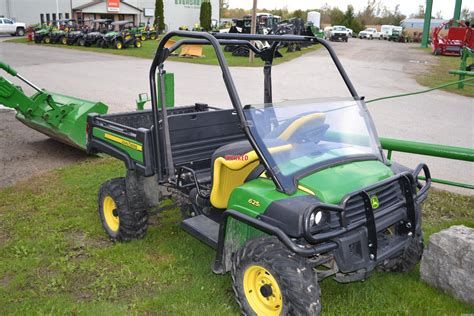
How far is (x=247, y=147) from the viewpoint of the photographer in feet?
11.3

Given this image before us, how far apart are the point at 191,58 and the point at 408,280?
19352mm

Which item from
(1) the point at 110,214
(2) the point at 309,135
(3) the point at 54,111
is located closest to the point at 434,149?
(2) the point at 309,135

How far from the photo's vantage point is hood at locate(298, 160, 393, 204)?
298cm

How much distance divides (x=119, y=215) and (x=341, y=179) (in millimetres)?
2142

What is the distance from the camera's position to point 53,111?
6766mm

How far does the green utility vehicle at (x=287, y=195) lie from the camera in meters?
2.85

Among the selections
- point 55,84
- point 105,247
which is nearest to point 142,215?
point 105,247

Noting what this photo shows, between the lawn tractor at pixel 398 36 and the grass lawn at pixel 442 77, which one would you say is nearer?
the grass lawn at pixel 442 77

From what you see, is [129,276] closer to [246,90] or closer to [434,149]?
[434,149]

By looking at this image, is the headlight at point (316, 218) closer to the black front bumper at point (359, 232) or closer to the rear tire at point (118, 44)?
the black front bumper at point (359, 232)

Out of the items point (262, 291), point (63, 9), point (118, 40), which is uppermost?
point (63, 9)

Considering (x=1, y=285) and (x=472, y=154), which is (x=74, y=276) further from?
(x=472, y=154)

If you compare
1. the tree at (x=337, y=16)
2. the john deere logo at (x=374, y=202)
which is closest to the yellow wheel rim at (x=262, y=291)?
the john deere logo at (x=374, y=202)

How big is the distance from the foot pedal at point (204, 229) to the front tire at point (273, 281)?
1.21 feet
